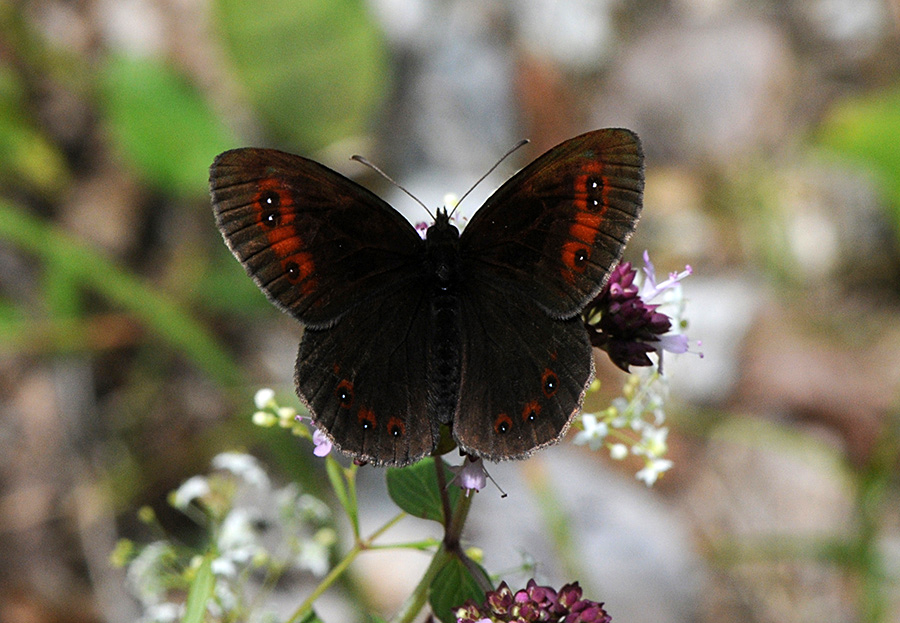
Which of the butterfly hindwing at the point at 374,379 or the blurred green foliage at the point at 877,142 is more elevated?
the blurred green foliage at the point at 877,142

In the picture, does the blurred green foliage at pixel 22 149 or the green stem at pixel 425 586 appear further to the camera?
the blurred green foliage at pixel 22 149

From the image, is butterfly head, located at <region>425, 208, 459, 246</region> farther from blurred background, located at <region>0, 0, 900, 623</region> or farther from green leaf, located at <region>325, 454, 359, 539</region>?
blurred background, located at <region>0, 0, 900, 623</region>

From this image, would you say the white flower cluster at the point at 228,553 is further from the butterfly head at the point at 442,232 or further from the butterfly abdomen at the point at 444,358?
the butterfly head at the point at 442,232

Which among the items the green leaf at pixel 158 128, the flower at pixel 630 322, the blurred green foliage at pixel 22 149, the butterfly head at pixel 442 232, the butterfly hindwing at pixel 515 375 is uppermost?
the green leaf at pixel 158 128

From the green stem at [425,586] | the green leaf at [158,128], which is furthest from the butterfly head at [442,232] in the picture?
the green leaf at [158,128]

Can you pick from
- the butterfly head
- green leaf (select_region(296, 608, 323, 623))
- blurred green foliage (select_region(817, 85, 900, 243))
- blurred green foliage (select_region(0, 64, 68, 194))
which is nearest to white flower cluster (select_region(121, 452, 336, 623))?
green leaf (select_region(296, 608, 323, 623))

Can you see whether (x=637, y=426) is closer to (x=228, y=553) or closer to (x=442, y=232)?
(x=442, y=232)
